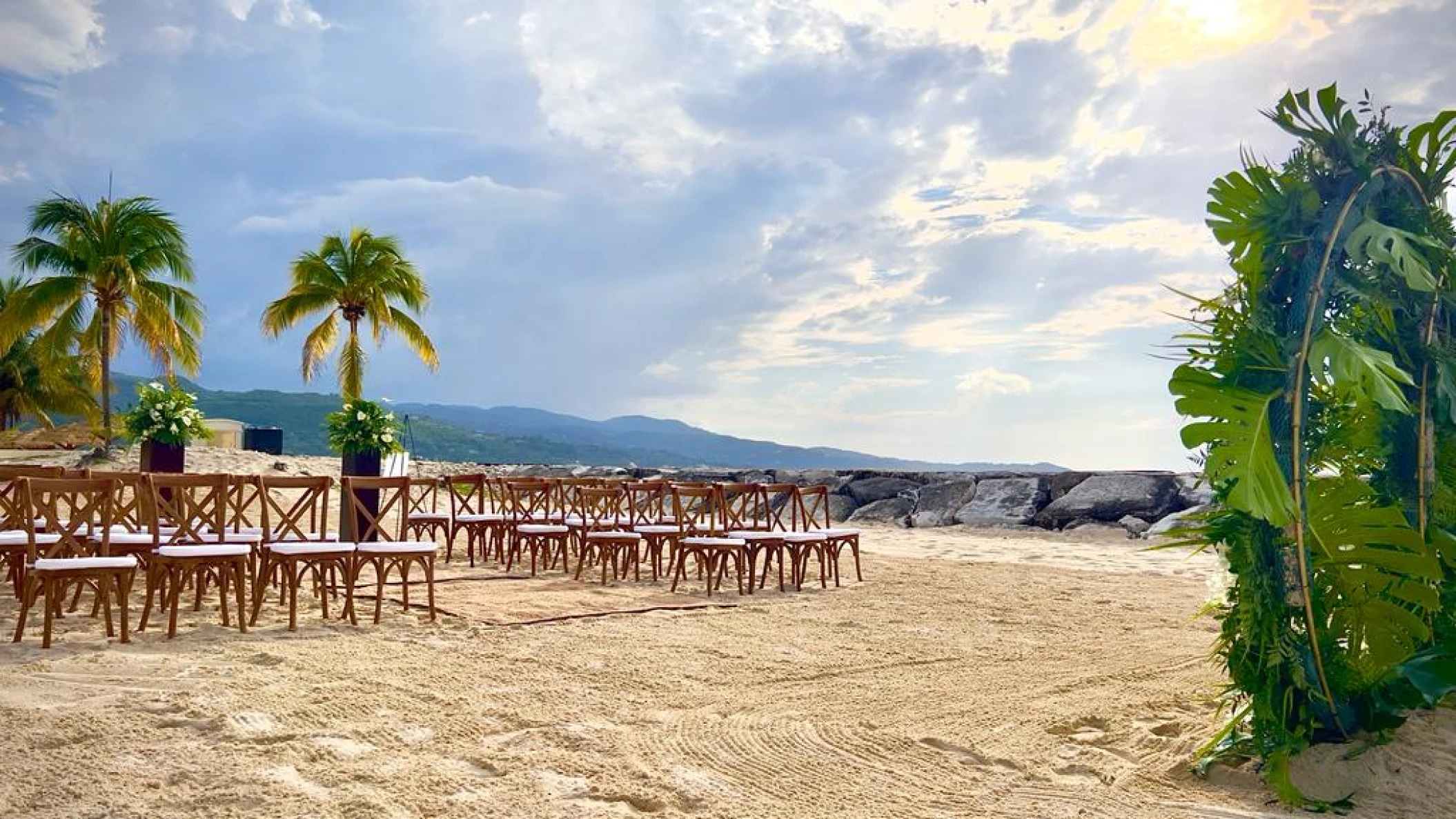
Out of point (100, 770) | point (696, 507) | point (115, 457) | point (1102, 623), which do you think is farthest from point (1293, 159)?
point (115, 457)

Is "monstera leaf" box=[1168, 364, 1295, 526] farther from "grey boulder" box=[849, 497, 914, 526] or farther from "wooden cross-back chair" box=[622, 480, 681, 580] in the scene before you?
"grey boulder" box=[849, 497, 914, 526]

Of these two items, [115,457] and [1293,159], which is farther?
[115,457]

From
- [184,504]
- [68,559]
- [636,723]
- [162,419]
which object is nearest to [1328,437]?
[636,723]

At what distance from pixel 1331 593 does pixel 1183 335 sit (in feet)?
3.66

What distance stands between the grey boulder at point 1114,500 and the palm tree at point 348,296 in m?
13.9

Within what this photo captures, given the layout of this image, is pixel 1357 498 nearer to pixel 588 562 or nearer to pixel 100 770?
pixel 100 770

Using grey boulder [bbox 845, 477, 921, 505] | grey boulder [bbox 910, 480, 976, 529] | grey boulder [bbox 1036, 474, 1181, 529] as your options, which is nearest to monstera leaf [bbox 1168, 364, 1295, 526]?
grey boulder [bbox 1036, 474, 1181, 529]

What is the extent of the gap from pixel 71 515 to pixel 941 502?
12546 millimetres

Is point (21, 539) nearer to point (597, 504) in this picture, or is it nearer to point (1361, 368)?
point (597, 504)

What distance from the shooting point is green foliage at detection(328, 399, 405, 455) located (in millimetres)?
9453

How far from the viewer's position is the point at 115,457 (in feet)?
65.8

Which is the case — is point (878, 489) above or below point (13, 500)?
above

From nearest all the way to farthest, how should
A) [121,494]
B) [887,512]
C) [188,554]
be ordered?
[188,554] → [121,494] → [887,512]

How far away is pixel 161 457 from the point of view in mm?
9836
